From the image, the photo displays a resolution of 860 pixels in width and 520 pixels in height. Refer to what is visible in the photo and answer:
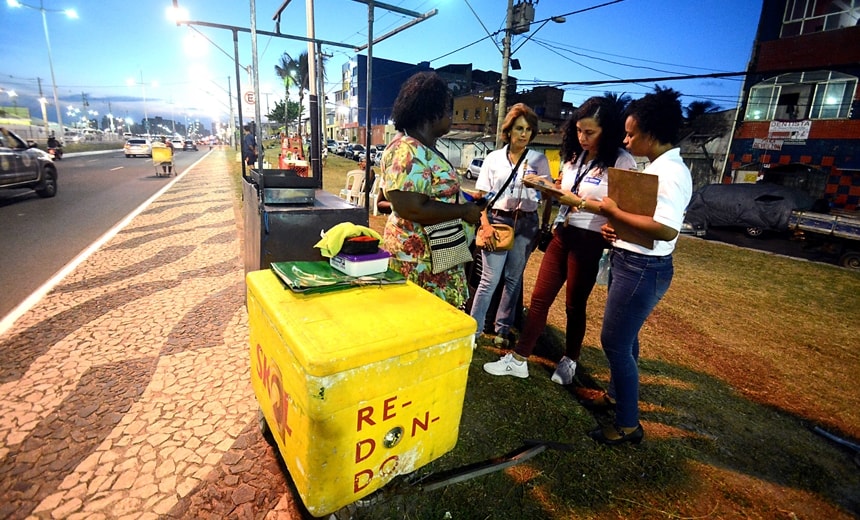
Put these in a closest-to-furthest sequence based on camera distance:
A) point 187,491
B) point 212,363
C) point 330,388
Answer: point 330,388 < point 187,491 < point 212,363

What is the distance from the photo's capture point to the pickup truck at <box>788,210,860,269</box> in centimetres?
858

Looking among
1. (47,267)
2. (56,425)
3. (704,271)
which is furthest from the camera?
(704,271)

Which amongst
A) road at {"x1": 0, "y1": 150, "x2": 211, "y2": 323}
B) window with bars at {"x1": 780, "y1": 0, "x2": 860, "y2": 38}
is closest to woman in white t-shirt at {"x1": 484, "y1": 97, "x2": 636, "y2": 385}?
road at {"x1": 0, "y1": 150, "x2": 211, "y2": 323}

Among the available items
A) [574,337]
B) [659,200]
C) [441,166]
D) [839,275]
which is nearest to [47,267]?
[441,166]

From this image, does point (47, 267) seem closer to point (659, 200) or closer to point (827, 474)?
point (659, 200)

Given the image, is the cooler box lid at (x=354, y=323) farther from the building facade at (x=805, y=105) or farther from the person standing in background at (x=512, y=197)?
the building facade at (x=805, y=105)

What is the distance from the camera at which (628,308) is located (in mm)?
2219

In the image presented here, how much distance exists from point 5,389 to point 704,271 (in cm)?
905

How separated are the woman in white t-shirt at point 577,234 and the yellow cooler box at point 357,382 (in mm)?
1404

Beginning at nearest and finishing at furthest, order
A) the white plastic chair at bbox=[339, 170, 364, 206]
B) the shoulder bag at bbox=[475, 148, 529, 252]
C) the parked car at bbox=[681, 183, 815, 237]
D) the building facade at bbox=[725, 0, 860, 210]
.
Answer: the shoulder bag at bbox=[475, 148, 529, 252] → the white plastic chair at bbox=[339, 170, 364, 206] → the parked car at bbox=[681, 183, 815, 237] → the building facade at bbox=[725, 0, 860, 210]

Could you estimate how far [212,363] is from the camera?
2955mm

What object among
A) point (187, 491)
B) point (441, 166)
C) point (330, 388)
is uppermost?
point (441, 166)

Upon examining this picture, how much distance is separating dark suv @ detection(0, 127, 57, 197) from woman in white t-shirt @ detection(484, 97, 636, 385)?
11.1 metres

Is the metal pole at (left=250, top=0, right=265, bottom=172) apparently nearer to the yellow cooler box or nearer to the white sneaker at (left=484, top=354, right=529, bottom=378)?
the yellow cooler box
